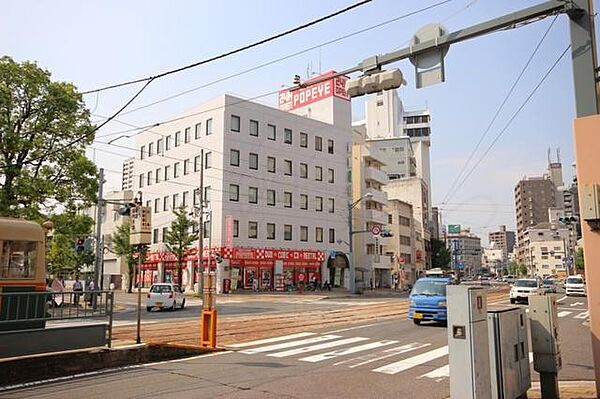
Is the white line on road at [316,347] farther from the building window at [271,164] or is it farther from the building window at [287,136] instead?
the building window at [287,136]

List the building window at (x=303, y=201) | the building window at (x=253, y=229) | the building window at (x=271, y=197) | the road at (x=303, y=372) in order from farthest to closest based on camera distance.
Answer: the building window at (x=303, y=201)
the building window at (x=271, y=197)
the building window at (x=253, y=229)
the road at (x=303, y=372)

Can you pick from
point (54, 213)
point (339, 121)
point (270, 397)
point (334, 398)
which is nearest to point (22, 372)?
point (270, 397)

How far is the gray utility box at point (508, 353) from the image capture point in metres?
6.88

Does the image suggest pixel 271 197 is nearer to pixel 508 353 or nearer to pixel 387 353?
pixel 387 353

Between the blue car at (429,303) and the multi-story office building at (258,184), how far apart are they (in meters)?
31.5

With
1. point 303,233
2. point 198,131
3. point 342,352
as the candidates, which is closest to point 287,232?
point 303,233

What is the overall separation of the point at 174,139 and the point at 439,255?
59.4 m

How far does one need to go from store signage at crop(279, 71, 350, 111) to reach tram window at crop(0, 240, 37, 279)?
47189 millimetres

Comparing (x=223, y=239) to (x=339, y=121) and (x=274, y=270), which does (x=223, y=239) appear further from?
(x=339, y=121)

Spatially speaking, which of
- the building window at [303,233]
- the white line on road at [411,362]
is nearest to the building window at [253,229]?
the building window at [303,233]

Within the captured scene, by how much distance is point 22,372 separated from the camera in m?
9.88

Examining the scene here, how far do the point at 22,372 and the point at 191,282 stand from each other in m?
42.6

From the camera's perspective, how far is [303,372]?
10039 millimetres

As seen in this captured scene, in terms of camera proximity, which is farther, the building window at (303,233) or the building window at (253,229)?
the building window at (303,233)
